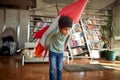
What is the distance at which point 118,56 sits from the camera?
6691mm

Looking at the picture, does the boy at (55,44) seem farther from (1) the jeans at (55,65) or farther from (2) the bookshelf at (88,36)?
(2) the bookshelf at (88,36)

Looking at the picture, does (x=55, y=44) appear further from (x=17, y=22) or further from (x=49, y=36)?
(x=17, y=22)

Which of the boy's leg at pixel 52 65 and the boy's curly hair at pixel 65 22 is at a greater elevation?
the boy's curly hair at pixel 65 22

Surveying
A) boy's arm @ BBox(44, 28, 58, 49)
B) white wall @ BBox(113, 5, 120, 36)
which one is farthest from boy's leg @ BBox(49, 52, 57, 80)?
white wall @ BBox(113, 5, 120, 36)

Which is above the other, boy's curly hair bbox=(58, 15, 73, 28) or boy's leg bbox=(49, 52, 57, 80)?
boy's curly hair bbox=(58, 15, 73, 28)

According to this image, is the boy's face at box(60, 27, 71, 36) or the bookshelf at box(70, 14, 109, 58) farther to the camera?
the bookshelf at box(70, 14, 109, 58)

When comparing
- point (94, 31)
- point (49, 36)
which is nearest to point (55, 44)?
point (49, 36)

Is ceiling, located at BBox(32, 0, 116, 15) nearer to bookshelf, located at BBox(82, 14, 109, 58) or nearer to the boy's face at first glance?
bookshelf, located at BBox(82, 14, 109, 58)

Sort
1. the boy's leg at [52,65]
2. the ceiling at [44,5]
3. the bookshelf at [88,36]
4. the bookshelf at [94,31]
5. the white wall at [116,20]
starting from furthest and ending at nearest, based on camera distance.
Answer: the white wall at [116,20] < the ceiling at [44,5] < the bookshelf at [94,31] < the bookshelf at [88,36] < the boy's leg at [52,65]

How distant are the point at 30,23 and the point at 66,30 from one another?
→ 206 inches

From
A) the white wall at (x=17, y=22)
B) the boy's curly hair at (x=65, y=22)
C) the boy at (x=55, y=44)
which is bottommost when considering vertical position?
the boy at (x=55, y=44)

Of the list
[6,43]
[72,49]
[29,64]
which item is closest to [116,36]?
[72,49]

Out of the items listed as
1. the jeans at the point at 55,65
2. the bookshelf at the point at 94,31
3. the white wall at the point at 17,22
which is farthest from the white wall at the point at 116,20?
the jeans at the point at 55,65

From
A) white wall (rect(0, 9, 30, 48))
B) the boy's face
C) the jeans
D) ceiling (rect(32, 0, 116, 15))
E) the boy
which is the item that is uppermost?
ceiling (rect(32, 0, 116, 15))
